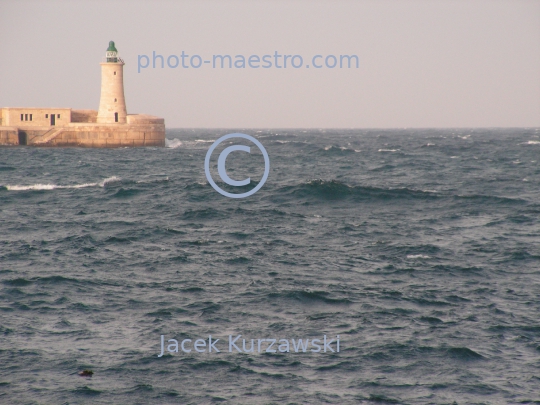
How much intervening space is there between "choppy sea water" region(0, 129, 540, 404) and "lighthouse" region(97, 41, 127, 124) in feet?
185

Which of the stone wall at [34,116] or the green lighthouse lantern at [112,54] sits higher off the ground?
the green lighthouse lantern at [112,54]

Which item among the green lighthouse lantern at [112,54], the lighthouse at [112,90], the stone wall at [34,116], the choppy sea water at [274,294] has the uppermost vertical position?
the green lighthouse lantern at [112,54]

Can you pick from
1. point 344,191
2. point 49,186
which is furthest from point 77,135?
point 344,191

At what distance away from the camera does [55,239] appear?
35.6m

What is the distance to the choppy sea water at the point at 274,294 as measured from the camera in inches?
707

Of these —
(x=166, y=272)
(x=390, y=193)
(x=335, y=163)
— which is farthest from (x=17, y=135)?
(x=166, y=272)

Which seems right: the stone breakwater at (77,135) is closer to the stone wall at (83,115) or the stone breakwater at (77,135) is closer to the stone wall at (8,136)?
the stone wall at (8,136)

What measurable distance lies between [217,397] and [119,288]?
1013 centimetres

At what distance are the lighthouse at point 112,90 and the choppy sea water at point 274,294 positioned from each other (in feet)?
185

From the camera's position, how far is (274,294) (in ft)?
82.7

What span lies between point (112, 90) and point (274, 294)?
3423 inches

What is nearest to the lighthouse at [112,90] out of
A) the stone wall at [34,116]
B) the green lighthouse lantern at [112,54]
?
the green lighthouse lantern at [112,54]

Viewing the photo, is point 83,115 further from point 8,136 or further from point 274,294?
point 274,294

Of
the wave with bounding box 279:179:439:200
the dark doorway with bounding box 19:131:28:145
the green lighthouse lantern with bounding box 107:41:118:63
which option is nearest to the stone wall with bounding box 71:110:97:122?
the dark doorway with bounding box 19:131:28:145
